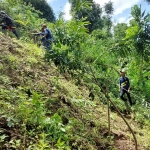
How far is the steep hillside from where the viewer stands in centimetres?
318

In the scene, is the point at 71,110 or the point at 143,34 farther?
Result: the point at 71,110

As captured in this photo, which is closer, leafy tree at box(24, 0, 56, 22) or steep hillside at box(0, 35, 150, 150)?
steep hillside at box(0, 35, 150, 150)

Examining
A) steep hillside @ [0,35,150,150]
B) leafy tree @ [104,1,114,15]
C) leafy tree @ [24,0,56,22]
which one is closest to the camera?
steep hillside @ [0,35,150,150]

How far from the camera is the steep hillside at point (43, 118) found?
3180 millimetres

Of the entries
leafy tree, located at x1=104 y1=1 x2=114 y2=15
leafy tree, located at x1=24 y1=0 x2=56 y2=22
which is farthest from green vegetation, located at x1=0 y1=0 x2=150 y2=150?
leafy tree, located at x1=104 y1=1 x2=114 y2=15

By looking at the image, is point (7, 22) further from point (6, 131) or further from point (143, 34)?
point (6, 131)

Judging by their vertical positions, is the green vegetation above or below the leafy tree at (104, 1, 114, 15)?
below

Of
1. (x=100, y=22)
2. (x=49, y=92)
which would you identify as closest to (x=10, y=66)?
(x=49, y=92)

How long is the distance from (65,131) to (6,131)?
916 millimetres

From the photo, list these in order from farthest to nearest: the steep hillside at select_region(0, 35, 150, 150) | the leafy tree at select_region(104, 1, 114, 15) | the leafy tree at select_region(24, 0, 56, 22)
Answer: the leafy tree at select_region(104, 1, 114, 15) → the leafy tree at select_region(24, 0, 56, 22) → the steep hillside at select_region(0, 35, 150, 150)

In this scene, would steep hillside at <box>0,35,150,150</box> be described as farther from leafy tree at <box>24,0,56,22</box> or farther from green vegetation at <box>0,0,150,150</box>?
leafy tree at <box>24,0,56,22</box>

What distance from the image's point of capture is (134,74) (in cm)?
1129

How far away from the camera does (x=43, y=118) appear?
11.5 ft

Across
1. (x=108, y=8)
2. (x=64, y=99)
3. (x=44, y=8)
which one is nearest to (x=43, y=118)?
(x=64, y=99)
